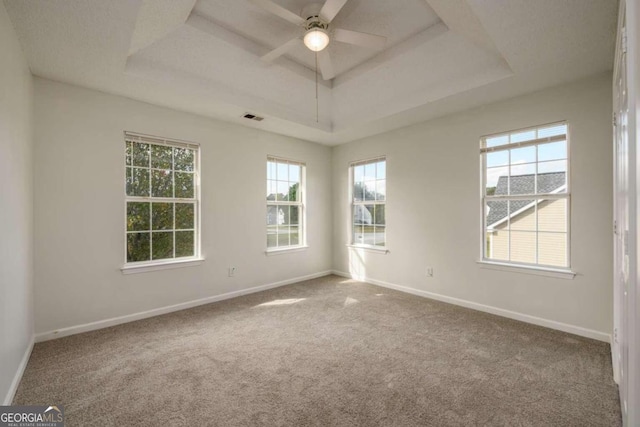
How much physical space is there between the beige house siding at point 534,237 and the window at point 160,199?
12.8 feet

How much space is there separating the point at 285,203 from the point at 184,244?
1771mm

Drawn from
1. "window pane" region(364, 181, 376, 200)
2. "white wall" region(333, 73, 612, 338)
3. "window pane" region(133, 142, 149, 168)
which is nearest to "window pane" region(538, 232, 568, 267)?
"white wall" region(333, 73, 612, 338)

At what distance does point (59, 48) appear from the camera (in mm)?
2361

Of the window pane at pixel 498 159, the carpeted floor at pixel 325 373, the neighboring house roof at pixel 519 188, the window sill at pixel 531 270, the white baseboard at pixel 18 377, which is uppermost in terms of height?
the window pane at pixel 498 159

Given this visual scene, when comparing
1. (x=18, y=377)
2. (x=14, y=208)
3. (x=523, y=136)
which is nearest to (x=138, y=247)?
(x=14, y=208)

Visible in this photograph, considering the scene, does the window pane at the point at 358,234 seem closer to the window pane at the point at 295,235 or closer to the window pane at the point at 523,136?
the window pane at the point at 295,235

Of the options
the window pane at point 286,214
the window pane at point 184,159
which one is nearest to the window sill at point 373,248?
the window pane at point 286,214

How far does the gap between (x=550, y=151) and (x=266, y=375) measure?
11.9 ft

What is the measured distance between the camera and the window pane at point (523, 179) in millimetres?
3303

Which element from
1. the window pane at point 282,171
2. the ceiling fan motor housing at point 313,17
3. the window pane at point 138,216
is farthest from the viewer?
the window pane at point 282,171

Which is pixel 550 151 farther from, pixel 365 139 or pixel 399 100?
pixel 365 139

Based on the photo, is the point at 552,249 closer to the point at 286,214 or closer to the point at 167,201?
the point at 286,214

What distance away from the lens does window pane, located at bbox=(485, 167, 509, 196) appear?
3508 millimetres

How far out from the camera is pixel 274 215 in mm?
4859
